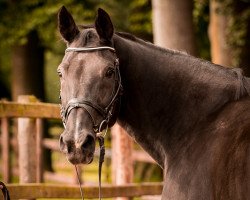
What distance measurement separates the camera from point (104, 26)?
15.9 ft

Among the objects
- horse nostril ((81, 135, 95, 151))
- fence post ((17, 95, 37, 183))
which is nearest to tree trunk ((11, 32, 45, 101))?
fence post ((17, 95, 37, 183))

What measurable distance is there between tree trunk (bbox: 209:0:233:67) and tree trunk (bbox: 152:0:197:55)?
350 centimetres

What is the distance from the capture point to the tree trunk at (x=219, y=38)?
13.3 m

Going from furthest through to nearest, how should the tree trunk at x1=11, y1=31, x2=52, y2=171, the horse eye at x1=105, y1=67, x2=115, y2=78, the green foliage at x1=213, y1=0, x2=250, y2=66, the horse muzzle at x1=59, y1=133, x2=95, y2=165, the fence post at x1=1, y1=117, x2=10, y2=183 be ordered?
the tree trunk at x1=11, y1=31, x2=52, y2=171 → the green foliage at x1=213, y1=0, x2=250, y2=66 → the fence post at x1=1, y1=117, x2=10, y2=183 → the horse eye at x1=105, y1=67, x2=115, y2=78 → the horse muzzle at x1=59, y1=133, x2=95, y2=165

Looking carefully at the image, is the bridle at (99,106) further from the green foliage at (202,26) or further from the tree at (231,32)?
the green foliage at (202,26)

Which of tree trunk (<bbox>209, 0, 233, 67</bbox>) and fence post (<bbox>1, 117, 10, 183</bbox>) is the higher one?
tree trunk (<bbox>209, 0, 233, 67</bbox>)

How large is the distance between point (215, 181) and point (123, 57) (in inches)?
42.6

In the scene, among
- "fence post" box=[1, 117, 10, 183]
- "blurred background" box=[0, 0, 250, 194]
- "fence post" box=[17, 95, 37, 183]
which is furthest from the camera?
"blurred background" box=[0, 0, 250, 194]

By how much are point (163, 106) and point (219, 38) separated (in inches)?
350

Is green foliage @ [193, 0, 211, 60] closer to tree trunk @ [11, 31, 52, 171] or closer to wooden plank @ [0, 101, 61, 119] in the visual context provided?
tree trunk @ [11, 31, 52, 171]

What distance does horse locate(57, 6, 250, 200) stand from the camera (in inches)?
179

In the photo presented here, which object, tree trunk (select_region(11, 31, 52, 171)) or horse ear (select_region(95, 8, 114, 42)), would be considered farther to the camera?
tree trunk (select_region(11, 31, 52, 171))

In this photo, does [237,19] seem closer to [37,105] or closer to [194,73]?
[37,105]

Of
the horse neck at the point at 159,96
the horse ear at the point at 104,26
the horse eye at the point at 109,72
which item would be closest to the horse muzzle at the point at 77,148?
the horse eye at the point at 109,72
